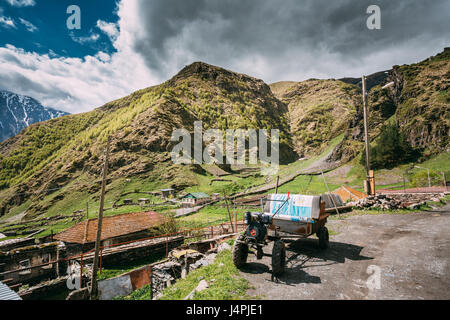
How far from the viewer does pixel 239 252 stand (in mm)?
6539

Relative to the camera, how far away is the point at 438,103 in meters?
51.5

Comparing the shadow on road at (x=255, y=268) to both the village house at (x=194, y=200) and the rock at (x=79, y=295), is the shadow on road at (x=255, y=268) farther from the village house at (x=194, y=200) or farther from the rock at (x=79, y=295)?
the village house at (x=194, y=200)

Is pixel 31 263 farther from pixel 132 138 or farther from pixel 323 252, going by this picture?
pixel 132 138

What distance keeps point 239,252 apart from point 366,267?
3.90m

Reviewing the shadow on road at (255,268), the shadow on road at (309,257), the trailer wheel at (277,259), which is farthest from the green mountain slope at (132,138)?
the trailer wheel at (277,259)

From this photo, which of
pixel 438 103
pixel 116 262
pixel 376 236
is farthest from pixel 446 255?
pixel 438 103

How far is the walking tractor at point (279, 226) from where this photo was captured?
241 inches

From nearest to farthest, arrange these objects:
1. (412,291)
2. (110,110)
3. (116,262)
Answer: (412,291)
(116,262)
(110,110)

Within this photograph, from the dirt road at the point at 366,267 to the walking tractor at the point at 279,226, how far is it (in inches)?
21.7

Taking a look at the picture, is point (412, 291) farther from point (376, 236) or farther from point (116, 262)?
point (116, 262)

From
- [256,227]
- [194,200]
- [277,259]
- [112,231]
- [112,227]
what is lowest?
[112,231]

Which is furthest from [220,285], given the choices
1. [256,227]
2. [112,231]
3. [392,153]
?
[392,153]

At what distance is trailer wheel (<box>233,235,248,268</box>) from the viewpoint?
6.47 meters
